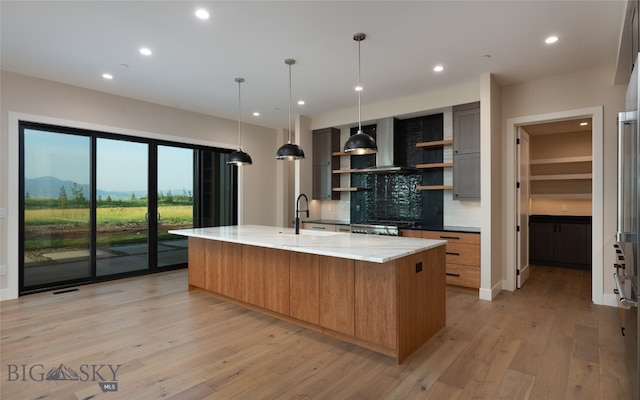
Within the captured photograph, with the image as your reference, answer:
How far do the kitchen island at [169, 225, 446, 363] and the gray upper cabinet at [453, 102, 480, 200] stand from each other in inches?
73.7

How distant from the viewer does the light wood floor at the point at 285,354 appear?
2.21 meters

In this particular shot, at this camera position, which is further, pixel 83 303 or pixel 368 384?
pixel 83 303

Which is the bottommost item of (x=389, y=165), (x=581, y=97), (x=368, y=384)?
(x=368, y=384)

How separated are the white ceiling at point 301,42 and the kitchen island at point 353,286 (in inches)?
78.1

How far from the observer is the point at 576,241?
5.89m

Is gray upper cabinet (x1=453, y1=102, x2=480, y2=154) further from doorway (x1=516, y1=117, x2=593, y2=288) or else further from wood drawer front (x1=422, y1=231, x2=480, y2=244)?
doorway (x1=516, y1=117, x2=593, y2=288)

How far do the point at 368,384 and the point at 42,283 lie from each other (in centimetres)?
464

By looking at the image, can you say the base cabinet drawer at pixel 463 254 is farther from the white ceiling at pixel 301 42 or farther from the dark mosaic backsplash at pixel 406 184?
the white ceiling at pixel 301 42

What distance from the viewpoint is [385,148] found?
552 cm

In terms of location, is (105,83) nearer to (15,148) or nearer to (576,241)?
(15,148)

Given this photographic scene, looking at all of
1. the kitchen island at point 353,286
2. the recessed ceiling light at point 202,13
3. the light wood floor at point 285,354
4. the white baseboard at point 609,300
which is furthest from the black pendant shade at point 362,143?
the white baseboard at point 609,300

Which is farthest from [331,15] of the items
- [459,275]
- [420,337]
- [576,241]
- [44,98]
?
[576,241]

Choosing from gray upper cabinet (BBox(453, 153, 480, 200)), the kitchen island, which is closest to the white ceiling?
gray upper cabinet (BBox(453, 153, 480, 200))

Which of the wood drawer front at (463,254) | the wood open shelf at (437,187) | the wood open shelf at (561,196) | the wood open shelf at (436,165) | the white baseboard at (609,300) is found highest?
the wood open shelf at (436,165)
